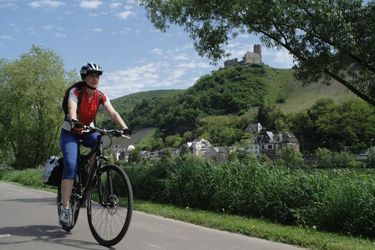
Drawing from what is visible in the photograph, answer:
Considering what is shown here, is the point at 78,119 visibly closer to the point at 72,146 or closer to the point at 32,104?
the point at 72,146

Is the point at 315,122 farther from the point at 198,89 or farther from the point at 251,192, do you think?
the point at 251,192

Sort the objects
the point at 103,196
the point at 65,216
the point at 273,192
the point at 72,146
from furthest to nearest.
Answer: the point at 273,192
the point at 65,216
the point at 72,146
the point at 103,196

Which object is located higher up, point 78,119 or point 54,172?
point 78,119

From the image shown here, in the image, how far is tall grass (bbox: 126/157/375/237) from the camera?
7605 mm

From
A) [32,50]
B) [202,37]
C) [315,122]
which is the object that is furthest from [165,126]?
[202,37]

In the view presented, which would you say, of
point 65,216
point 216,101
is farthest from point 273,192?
point 216,101

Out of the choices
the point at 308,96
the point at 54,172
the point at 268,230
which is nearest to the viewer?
the point at 54,172

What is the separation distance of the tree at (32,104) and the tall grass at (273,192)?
3291 centimetres

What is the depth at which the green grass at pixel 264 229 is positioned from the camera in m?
Answer: 6.51

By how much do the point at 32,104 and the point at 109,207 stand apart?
1587 inches

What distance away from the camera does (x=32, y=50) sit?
45812 millimetres

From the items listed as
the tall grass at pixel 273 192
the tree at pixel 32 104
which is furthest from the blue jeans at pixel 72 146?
the tree at pixel 32 104

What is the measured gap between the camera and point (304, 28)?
14.2 meters

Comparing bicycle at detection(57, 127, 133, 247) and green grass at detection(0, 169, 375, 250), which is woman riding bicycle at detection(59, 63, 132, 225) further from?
green grass at detection(0, 169, 375, 250)
